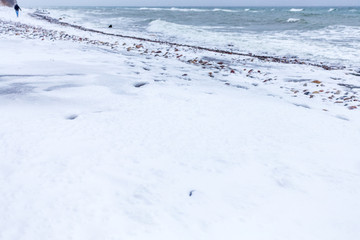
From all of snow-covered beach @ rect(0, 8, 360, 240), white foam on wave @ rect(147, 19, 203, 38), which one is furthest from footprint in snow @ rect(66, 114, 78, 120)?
white foam on wave @ rect(147, 19, 203, 38)

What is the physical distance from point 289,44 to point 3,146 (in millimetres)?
15900

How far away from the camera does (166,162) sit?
109 inches

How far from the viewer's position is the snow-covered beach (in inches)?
81.6

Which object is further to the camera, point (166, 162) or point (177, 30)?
point (177, 30)

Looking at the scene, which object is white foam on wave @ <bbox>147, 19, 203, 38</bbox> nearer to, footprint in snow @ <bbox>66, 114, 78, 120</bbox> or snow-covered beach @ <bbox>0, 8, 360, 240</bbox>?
snow-covered beach @ <bbox>0, 8, 360, 240</bbox>

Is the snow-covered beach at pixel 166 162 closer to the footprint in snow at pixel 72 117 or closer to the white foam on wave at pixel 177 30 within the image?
the footprint in snow at pixel 72 117

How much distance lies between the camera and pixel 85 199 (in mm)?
2189

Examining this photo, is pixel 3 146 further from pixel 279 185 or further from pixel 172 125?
pixel 279 185

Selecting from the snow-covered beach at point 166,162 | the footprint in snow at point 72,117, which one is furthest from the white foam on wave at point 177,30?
the footprint in snow at point 72,117

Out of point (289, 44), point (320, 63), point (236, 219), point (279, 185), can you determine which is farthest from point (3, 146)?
point (289, 44)

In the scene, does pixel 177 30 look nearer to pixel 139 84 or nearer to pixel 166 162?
pixel 139 84

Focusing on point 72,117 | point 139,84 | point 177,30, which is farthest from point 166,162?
point 177,30

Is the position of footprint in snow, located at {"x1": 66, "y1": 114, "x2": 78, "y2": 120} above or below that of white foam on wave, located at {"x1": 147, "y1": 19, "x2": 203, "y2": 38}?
above

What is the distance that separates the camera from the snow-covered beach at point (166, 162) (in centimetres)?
207
